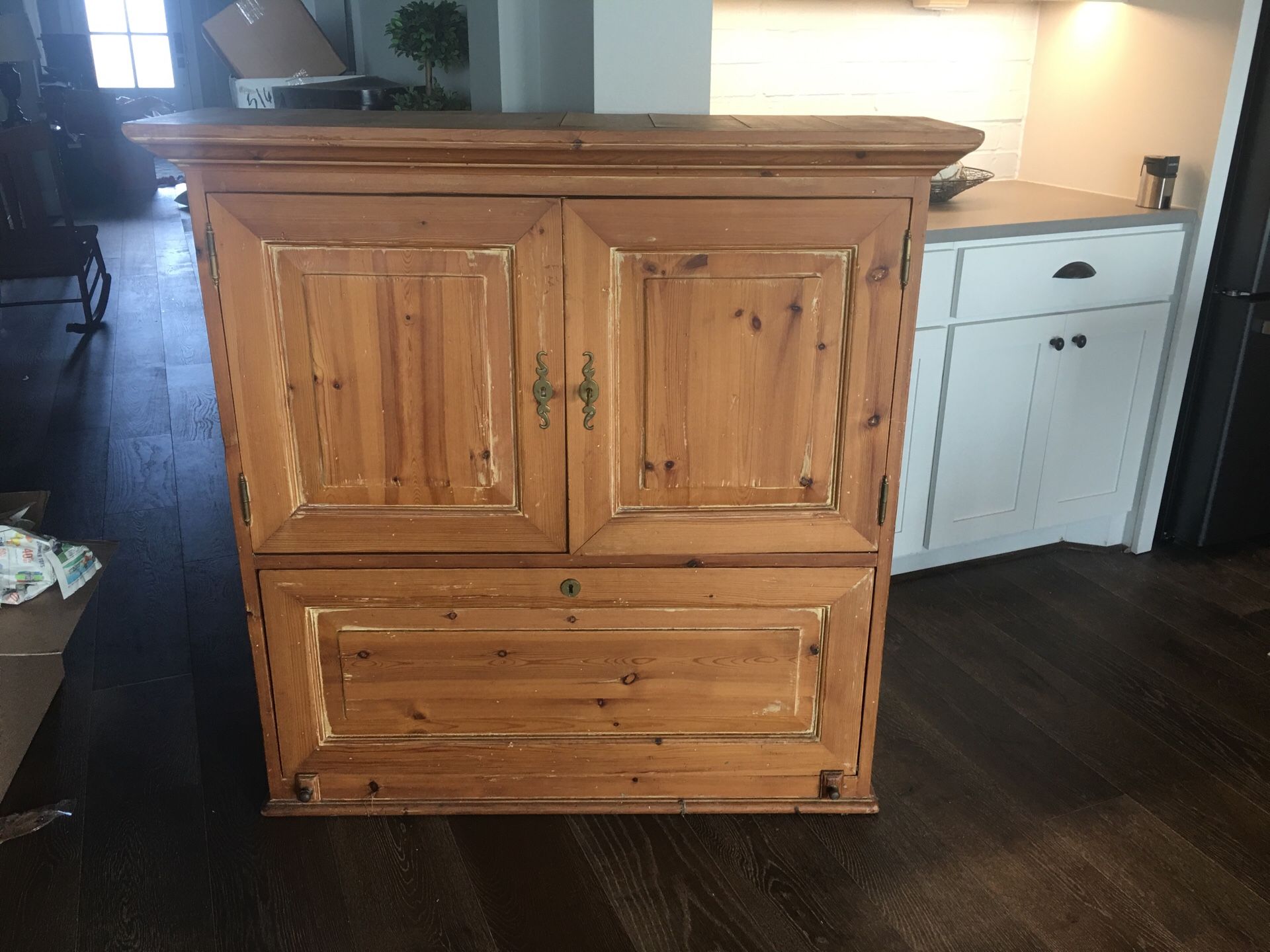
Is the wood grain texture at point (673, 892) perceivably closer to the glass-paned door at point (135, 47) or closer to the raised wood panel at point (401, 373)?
the raised wood panel at point (401, 373)

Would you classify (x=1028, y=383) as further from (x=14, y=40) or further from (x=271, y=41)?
(x=14, y=40)

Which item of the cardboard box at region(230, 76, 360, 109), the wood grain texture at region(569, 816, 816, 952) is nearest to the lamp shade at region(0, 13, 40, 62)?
the cardboard box at region(230, 76, 360, 109)

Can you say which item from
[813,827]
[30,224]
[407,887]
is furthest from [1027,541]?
[30,224]

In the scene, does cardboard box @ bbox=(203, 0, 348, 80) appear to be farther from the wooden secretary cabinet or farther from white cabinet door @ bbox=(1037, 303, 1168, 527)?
white cabinet door @ bbox=(1037, 303, 1168, 527)

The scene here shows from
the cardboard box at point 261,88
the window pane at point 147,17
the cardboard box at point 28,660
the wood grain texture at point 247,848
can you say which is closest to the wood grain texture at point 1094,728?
the wood grain texture at point 247,848

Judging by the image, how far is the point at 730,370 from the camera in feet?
5.13

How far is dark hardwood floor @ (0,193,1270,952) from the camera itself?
1.60m

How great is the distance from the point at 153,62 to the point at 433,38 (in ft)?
32.1

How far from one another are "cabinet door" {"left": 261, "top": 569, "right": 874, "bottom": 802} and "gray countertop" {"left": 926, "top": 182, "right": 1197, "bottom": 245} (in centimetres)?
96

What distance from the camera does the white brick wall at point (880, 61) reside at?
8.59ft

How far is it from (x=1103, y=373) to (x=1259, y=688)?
789mm

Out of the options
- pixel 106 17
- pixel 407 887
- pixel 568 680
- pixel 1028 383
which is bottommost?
pixel 407 887

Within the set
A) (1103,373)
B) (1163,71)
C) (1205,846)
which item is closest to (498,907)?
(1205,846)

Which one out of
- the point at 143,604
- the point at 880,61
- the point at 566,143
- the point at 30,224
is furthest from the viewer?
the point at 30,224
